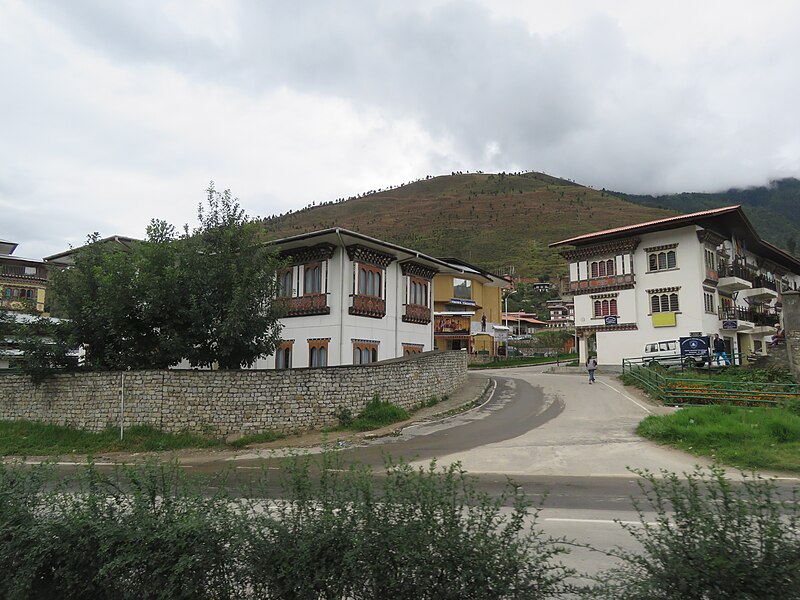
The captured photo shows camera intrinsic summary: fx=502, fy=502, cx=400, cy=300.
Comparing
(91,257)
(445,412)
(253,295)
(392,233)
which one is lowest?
(445,412)

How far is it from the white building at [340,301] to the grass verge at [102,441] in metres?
7.79

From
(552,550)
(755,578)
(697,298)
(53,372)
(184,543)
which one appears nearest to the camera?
(755,578)

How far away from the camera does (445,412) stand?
2100 cm

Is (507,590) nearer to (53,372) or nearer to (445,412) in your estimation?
(445,412)

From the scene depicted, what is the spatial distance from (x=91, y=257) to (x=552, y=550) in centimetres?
→ 2108

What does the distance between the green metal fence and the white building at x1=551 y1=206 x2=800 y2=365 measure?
51.8 ft

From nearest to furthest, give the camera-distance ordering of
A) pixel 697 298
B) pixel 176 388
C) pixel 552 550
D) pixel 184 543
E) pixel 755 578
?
pixel 755 578, pixel 552 550, pixel 184 543, pixel 176 388, pixel 697 298

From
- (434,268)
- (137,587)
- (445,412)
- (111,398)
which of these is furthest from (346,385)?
(137,587)

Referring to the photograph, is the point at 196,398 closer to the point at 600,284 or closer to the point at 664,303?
the point at 600,284

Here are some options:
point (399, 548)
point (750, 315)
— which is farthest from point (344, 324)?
point (750, 315)

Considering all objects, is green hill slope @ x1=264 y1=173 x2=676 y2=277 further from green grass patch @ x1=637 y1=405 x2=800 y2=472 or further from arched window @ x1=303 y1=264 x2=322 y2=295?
green grass patch @ x1=637 y1=405 x2=800 y2=472

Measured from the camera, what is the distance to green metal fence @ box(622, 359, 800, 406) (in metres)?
19.5

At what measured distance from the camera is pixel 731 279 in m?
37.9

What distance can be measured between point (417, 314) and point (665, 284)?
2042 cm
